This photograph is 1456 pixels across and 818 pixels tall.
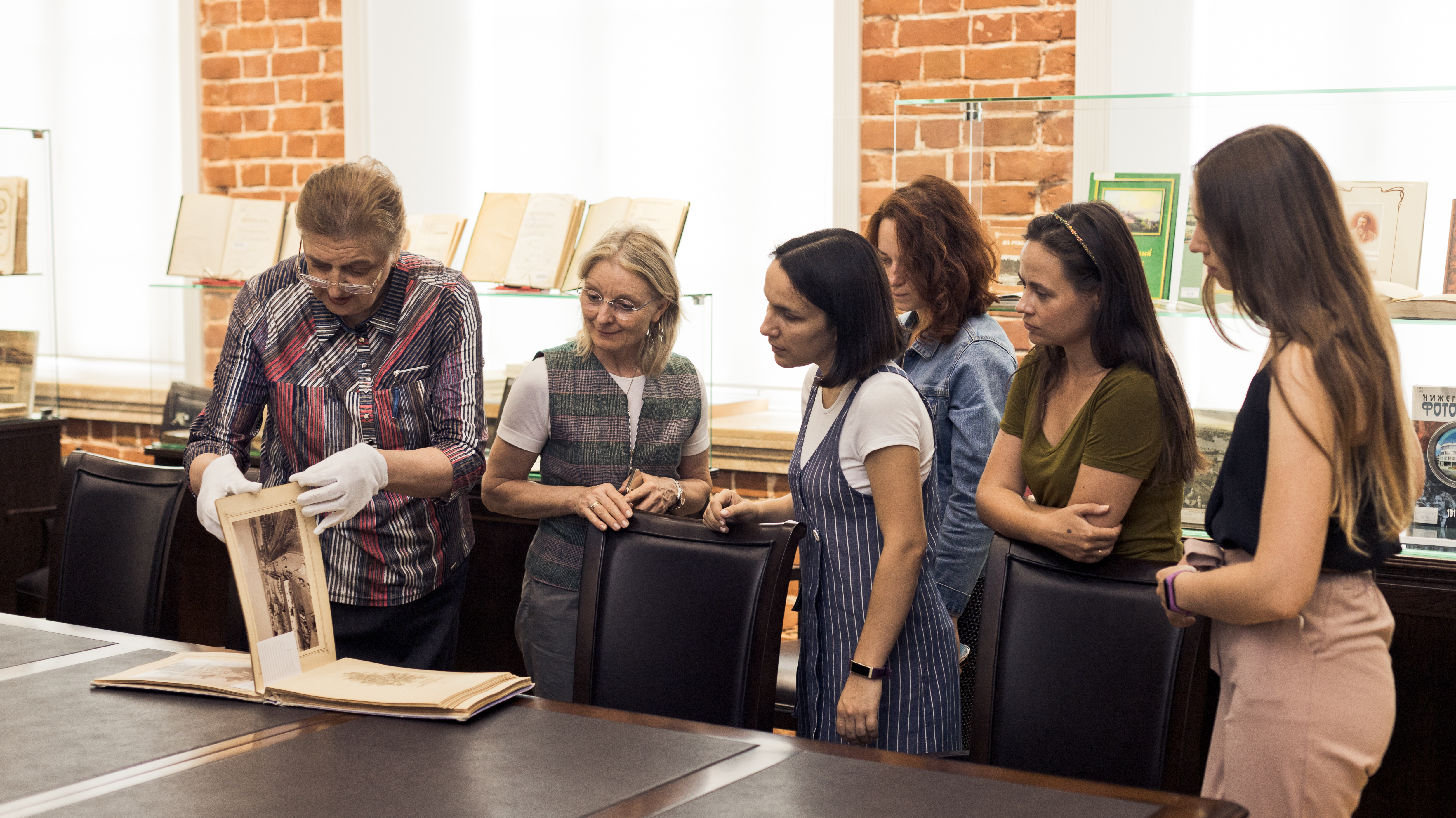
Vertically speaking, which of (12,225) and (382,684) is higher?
(12,225)

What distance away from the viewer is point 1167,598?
1671 mm

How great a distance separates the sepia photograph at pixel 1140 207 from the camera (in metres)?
2.62

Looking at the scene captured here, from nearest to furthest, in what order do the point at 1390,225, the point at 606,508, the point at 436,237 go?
the point at 606,508
the point at 1390,225
the point at 436,237

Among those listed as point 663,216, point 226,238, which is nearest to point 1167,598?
point 663,216

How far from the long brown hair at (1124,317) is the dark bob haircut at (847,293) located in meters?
0.30

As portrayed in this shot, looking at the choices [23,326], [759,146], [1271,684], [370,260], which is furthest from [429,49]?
[1271,684]

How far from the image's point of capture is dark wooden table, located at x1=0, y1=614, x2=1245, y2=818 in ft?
4.57

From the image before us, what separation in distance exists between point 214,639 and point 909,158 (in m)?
2.39

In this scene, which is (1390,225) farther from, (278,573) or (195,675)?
(195,675)

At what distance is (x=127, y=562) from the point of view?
2.63 metres

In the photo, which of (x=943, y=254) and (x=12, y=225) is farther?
(x=12, y=225)

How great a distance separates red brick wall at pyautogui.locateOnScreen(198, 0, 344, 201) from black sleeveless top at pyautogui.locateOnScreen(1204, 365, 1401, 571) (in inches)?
147

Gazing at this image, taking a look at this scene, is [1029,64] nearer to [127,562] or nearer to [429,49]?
[429,49]

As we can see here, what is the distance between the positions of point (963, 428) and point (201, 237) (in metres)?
2.51
